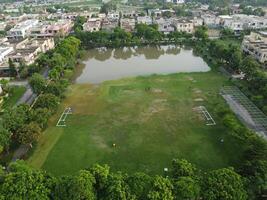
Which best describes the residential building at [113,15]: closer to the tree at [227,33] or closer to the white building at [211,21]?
the white building at [211,21]

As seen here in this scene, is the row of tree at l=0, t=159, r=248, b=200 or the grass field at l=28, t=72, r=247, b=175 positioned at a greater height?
the row of tree at l=0, t=159, r=248, b=200

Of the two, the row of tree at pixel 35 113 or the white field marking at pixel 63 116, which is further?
the white field marking at pixel 63 116

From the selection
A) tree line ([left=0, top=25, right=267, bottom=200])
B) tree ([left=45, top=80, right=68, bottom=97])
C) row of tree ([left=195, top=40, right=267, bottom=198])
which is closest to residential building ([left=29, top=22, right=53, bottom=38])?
tree ([left=45, top=80, right=68, bottom=97])

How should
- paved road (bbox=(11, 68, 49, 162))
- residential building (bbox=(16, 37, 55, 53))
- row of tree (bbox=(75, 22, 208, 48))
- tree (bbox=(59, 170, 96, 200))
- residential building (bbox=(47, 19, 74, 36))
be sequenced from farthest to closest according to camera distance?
residential building (bbox=(47, 19, 74, 36)) → row of tree (bbox=(75, 22, 208, 48)) → residential building (bbox=(16, 37, 55, 53)) → paved road (bbox=(11, 68, 49, 162)) → tree (bbox=(59, 170, 96, 200))

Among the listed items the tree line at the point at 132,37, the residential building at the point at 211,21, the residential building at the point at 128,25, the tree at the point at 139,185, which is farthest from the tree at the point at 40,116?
the residential building at the point at 211,21

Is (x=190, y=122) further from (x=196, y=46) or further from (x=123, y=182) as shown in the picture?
(x=196, y=46)

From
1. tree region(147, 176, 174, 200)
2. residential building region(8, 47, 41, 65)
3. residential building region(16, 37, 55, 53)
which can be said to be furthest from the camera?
residential building region(16, 37, 55, 53)

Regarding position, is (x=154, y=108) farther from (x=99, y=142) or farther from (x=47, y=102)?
(x=47, y=102)

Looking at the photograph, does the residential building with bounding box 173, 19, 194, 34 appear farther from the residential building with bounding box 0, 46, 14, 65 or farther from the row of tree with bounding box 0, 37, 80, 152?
the residential building with bounding box 0, 46, 14, 65
